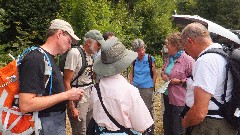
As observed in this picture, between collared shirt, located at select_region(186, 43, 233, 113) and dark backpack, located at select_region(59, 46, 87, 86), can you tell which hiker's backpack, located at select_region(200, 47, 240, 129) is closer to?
collared shirt, located at select_region(186, 43, 233, 113)

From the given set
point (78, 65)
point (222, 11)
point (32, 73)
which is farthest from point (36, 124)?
point (222, 11)

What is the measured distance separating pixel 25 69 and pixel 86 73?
2.21 meters

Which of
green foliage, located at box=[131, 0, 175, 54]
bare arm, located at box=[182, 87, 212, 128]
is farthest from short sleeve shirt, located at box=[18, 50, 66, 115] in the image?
green foliage, located at box=[131, 0, 175, 54]

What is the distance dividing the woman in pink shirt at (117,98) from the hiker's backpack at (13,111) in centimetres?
50

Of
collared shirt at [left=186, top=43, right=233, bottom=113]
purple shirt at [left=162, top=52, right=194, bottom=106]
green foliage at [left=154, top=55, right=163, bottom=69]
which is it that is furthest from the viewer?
green foliage at [left=154, top=55, right=163, bottom=69]

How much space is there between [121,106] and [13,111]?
0.97 m

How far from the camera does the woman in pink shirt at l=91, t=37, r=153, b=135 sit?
2955 mm

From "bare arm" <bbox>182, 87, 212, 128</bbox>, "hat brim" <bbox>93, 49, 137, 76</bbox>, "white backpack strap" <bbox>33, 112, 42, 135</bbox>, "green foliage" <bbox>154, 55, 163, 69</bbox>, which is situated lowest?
"green foliage" <bbox>154, 55, 163, 69</bbox>

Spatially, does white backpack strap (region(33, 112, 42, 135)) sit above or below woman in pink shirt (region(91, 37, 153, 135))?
below

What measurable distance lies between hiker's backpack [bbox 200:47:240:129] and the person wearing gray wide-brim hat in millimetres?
791

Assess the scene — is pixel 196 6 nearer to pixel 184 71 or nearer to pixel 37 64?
pixel 184 71

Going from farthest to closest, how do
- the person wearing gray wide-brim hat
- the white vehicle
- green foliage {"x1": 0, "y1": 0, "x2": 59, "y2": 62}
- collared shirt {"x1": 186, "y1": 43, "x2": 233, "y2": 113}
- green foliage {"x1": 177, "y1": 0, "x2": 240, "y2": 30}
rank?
green foliage {"x1": 177, "y1": 0, "x2": 240, "y2": 30}
green foliage {"x1": 0, "y1": 0, "x2": 59, "y2": 62}
the white vehicle
collared shirt {"x1": 186, "y1": 43, "x2": 233, "y2": 113}
the person wearing gray wide-brim hat

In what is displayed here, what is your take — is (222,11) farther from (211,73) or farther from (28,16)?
(211,73)

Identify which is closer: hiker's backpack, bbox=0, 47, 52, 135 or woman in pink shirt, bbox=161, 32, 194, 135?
hiker's backpack, bbox=0, 47, 52, 135
